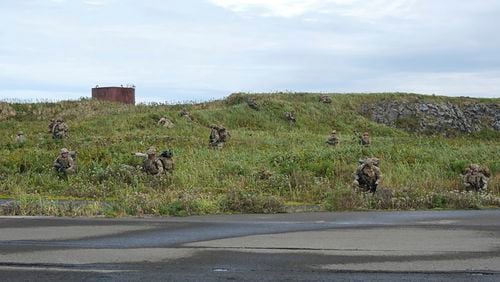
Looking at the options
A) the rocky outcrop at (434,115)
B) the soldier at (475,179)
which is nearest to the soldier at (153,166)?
the soldier at (475,179)

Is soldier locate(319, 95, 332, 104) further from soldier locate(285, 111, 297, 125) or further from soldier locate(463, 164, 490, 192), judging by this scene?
soldier locate(463, 164, 490, 192)

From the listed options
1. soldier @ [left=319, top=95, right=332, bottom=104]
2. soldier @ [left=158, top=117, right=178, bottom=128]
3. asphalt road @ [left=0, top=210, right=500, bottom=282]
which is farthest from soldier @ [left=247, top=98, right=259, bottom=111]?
asphalt road @ [left=0, top=210, right=500, bottom=282]

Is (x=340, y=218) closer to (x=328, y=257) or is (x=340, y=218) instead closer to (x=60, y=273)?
(x=328, y=257)

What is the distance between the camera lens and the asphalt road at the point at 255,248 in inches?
289

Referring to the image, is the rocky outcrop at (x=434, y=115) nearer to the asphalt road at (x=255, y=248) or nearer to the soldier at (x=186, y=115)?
the soldier at (x=186, y=115)

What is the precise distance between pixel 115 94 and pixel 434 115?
2684cm

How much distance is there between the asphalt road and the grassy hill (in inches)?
48.7

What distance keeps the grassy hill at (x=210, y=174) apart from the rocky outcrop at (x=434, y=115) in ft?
63.3

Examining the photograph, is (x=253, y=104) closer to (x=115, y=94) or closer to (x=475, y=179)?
(x=115, y=94)

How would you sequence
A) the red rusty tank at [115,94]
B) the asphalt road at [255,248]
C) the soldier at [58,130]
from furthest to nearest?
the red rusty tank at [115,94], the soldier at [58,130], the asphalt road at [255,248]

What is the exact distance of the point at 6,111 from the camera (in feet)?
140

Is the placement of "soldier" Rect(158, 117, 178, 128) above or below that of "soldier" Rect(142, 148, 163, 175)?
above

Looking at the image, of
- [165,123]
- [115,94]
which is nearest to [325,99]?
[115,94]

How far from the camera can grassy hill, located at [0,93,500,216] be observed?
1405 centimetres
